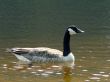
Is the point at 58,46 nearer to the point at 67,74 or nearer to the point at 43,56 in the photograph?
the point at 43,56

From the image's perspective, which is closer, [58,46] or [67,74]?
[67,74]

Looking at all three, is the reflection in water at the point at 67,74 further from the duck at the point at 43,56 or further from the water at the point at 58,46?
the duck at the point at 43,56

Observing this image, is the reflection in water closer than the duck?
Yes

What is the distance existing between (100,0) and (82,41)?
44.7 m

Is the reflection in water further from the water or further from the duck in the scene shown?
the duck

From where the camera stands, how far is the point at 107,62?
22156 mm

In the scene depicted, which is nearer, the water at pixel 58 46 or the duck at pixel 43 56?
the water at pixel 58 46

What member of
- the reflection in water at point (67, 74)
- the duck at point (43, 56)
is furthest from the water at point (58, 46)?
the duck at point (43, 56)

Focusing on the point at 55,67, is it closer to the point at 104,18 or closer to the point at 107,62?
the point at 107,62

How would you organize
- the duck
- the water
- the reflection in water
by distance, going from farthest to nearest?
the duck
the water
the reflection in water

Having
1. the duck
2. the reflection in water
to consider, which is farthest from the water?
the duck

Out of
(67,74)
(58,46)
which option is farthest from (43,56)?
(58,46)

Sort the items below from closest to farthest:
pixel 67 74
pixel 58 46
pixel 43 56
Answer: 1. pixel 67 74
2. pixel 43 56
3. pixel 58 46

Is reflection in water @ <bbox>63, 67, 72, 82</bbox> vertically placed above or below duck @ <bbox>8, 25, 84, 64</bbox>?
below
